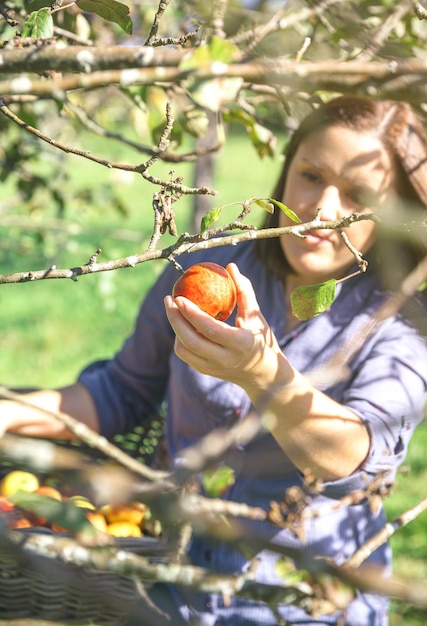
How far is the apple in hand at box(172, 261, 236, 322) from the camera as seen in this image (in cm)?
118

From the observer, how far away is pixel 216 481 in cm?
79

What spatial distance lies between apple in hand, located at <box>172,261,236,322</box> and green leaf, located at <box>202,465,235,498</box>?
40 centimetres

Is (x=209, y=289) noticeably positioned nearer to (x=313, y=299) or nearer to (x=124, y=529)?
(x=313, y=299)

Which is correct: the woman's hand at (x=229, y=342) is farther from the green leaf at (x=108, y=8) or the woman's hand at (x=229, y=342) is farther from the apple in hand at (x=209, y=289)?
the green leaf at (x=108, y=8)

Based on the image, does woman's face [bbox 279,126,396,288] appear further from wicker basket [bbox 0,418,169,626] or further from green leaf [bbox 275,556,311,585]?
green leaf [bbox 275,556,311,585]

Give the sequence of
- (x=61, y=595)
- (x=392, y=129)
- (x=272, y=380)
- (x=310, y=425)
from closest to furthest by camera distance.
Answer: (x=272, y=380), (x=310, y=425), (x=61, y=595), (x=392, y=129)

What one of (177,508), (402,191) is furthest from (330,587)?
(402,191)

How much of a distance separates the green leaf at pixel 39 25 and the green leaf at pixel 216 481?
545 millimetres

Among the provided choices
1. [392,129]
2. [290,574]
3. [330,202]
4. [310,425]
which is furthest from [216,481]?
[392,129]

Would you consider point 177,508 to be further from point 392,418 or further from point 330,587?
point 392,418

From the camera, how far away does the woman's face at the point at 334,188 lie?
152 centimetres

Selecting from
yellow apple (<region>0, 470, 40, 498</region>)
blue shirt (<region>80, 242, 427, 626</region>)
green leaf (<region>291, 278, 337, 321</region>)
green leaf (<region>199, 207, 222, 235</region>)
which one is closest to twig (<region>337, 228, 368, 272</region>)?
green leaf (<region>291, 278, 337, 321</region>)

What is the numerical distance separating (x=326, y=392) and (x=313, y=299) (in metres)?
0.73

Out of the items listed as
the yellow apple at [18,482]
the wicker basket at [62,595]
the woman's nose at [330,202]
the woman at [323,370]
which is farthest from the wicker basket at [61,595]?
the woman's nose at [330,202]
